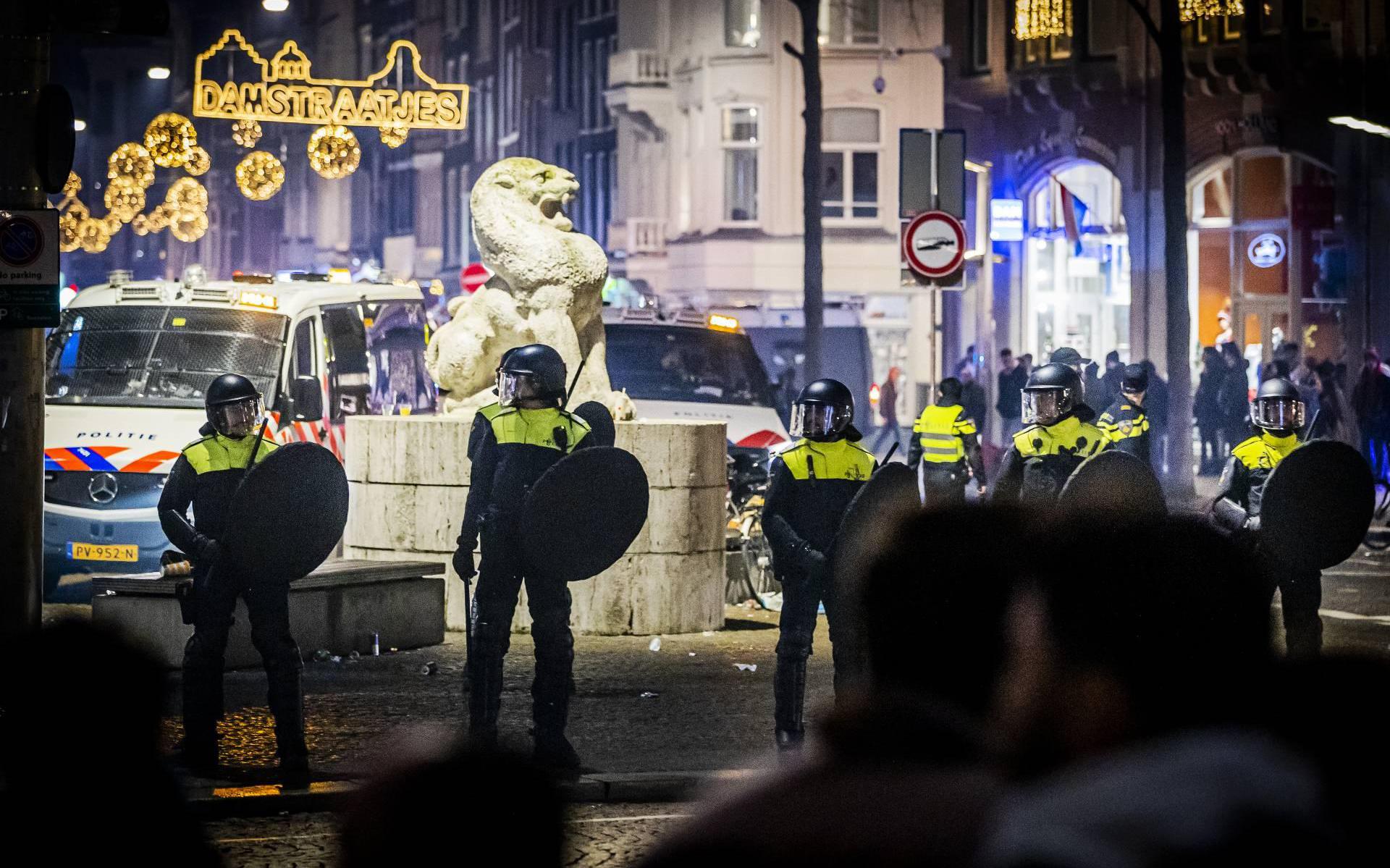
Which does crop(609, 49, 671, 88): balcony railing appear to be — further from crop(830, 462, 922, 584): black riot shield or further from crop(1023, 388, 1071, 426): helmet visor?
crop(830, 462, 922, 584): black riot shield

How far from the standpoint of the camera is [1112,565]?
222cm

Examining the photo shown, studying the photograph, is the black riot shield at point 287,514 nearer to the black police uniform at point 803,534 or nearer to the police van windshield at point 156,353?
the black police uniform at point 803,534

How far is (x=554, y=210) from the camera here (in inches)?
556

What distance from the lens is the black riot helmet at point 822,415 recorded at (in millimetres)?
9484

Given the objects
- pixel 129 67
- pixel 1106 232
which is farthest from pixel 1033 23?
pixel 129 67

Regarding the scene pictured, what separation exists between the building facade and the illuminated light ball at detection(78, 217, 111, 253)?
50.8 feet

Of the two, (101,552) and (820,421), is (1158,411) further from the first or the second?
(820,421)

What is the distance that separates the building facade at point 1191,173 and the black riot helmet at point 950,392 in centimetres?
1676

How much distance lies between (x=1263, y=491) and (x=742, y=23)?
116ft

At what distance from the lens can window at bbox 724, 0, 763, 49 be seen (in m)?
44.5

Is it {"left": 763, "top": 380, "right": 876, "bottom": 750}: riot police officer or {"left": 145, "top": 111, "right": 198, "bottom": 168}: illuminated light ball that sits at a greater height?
{"left": 145, "top": 111, "right": 198, "bottom": 168}: illuminated light ball

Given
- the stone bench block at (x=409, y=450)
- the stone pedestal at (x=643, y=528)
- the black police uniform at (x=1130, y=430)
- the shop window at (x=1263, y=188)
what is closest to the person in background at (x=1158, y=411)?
the shop window at (x=1263, y=188)

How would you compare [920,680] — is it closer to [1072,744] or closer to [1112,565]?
[1112,565]

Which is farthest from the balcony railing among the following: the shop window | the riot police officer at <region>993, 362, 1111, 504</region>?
the riot police officer at <region>993, 362, 1111, 504</region>
